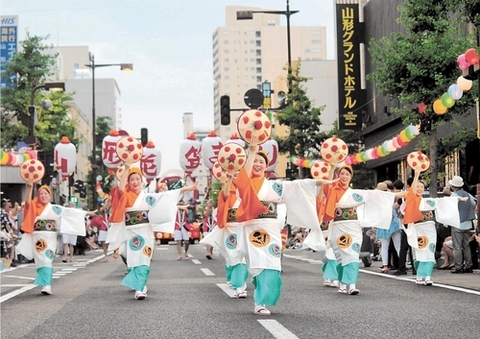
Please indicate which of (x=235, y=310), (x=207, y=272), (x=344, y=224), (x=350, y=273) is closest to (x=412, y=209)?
(x=344, y=224)

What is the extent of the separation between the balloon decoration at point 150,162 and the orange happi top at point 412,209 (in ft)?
41.1

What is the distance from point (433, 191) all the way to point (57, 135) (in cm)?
3129

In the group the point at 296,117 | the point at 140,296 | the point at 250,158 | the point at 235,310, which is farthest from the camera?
the point at 296,117

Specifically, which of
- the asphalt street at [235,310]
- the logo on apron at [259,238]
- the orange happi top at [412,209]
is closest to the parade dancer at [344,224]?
the asphalt street at [235,310]

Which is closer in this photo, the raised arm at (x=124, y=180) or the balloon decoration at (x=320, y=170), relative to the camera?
the raised arm at (x=124, y=180)

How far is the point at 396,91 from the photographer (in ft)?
71.1

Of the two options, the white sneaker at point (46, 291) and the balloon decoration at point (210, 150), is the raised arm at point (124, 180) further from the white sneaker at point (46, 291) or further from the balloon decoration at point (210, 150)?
the balloon decoration at point (210, 150)

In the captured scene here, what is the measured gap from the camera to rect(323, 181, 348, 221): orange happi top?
13.1 metres

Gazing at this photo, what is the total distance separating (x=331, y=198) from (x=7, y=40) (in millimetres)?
39131

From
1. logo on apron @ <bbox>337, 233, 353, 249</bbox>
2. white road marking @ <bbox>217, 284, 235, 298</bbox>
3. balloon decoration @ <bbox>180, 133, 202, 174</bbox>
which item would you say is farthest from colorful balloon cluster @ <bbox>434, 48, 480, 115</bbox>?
balloon decoration @ <bbox>180, 133, 202, 174</bbox>

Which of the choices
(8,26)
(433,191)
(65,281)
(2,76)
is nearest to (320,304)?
(65,281)

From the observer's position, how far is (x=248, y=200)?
10.3m

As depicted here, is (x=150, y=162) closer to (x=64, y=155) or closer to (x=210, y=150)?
(x=210, y=150)

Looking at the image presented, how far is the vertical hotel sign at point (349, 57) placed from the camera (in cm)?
4084
